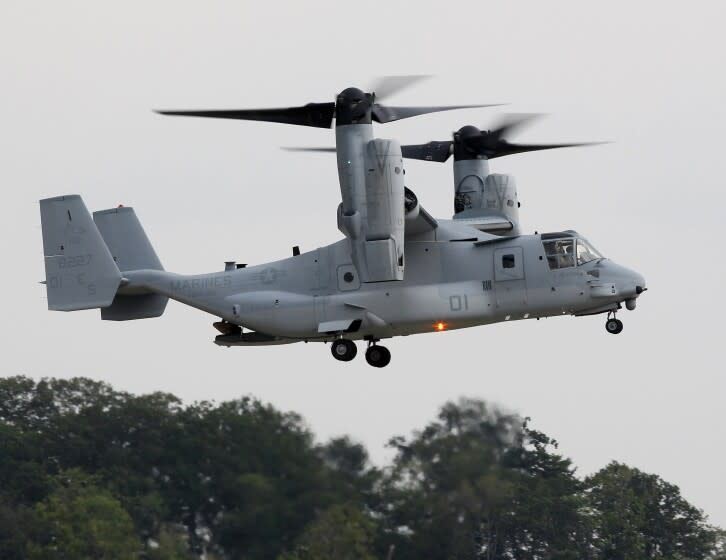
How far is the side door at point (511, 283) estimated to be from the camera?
39.1 meters

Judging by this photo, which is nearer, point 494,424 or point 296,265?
point 296,265

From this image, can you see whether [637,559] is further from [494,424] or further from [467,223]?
[467,223]

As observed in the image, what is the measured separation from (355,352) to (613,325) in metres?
4.73

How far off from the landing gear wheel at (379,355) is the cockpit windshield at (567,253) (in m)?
3.53

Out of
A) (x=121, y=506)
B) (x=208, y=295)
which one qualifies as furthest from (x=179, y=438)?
(x=208, y=295)

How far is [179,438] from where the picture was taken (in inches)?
2015

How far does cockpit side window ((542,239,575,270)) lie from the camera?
39062 mm

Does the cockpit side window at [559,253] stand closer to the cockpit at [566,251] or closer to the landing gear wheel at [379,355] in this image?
the cockpit at [566,251]

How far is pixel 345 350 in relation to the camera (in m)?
39.5

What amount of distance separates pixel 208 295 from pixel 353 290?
9.76 ft

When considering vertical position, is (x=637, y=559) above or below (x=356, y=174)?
below

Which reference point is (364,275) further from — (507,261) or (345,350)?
(507,261)

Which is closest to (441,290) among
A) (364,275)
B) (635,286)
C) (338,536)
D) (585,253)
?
(364,275)

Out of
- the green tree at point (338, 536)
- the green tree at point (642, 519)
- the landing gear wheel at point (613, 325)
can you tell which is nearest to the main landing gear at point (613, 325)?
the landing gear wheel at point (613, 325)
